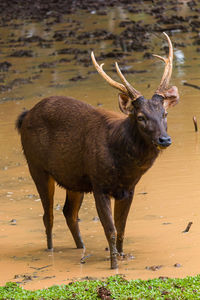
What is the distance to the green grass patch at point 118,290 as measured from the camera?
19.8ft

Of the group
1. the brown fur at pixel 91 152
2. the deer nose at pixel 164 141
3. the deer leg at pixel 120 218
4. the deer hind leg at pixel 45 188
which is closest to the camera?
the deer nose at pixel 164 141

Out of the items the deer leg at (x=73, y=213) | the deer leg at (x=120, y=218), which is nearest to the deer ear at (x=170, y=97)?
the deer leg at (x=120, y=218)

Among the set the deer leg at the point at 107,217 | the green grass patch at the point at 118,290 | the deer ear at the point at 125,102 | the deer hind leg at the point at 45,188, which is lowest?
the deer hind leg at the point at 45,188

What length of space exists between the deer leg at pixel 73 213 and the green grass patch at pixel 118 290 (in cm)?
162

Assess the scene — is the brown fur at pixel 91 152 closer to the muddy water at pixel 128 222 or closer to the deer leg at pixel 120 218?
the deer leg at pixel 120 218

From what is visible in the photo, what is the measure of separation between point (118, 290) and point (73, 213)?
2.16 metres

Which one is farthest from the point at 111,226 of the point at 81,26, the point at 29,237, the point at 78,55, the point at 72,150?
the point at 81,26

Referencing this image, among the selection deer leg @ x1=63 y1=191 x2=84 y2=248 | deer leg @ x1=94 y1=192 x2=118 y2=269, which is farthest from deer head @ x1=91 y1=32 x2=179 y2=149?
deer leg @ x1=63 y1=191 x2=84 y2=248

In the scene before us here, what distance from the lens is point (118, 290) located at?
6.21 metres

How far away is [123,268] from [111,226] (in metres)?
0.41

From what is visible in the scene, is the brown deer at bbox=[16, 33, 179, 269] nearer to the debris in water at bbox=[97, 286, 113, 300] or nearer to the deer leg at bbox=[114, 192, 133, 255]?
the deer leg at bbox=[114, 192, 133, 255]

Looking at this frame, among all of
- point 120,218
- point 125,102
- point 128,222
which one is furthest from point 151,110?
point 128,222

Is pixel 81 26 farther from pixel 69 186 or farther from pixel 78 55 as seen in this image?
pixel 69 186

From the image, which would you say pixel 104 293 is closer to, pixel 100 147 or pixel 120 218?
pixel 120 218
